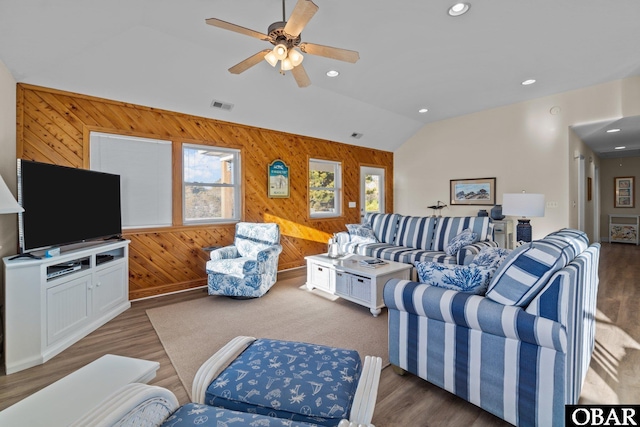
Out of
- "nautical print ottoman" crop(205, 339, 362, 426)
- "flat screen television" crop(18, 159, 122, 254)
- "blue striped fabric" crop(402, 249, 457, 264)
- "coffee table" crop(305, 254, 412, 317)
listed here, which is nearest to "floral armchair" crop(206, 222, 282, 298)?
"coffee table" crop(305, 254, 412, 317)

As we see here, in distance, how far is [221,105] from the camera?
171 inches

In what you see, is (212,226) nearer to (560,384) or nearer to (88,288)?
(88,288)

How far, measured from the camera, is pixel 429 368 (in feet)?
6.20

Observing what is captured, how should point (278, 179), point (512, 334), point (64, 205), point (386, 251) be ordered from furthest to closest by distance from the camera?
1. point (278, 179)
2. point (386, 251)
3. point (64, 205)
4. point (512, 334)

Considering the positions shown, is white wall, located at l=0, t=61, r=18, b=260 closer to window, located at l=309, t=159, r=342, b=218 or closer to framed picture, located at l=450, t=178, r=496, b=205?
window, located at l=309, t=159, r=342, b=218

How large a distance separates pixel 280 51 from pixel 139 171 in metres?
2.76

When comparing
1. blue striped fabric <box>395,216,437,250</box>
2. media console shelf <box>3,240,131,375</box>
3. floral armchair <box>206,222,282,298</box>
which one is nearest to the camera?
media console shelf <box>3,240,131,375</box>

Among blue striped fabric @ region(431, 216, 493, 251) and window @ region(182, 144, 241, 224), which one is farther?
window @ region(182, 144, 241, 224)

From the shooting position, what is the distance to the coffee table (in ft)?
10.7

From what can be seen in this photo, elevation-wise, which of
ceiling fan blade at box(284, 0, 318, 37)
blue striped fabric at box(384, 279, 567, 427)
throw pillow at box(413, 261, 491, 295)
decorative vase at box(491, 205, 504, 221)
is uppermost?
ceiling fan blade at box(284, 0, 318, 37)

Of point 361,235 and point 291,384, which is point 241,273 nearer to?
point 361,235

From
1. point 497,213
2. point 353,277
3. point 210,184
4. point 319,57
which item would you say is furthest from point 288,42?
point 497,213

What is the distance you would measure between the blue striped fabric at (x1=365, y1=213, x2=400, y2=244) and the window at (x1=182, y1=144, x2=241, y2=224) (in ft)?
7.84

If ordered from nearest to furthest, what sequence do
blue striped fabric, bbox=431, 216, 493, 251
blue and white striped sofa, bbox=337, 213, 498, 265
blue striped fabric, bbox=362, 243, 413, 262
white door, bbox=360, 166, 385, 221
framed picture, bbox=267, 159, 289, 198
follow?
blue and white striped sofa, bbox=337, 213, 498, 265, blue striped fabric, bbox=431, 216, 493, 251, blue striped fabric, bbox=362, 243, 413, 262, framed picture, bbox=267, 159, 289, 198, white door, bbox=360, 166, 385, 221
